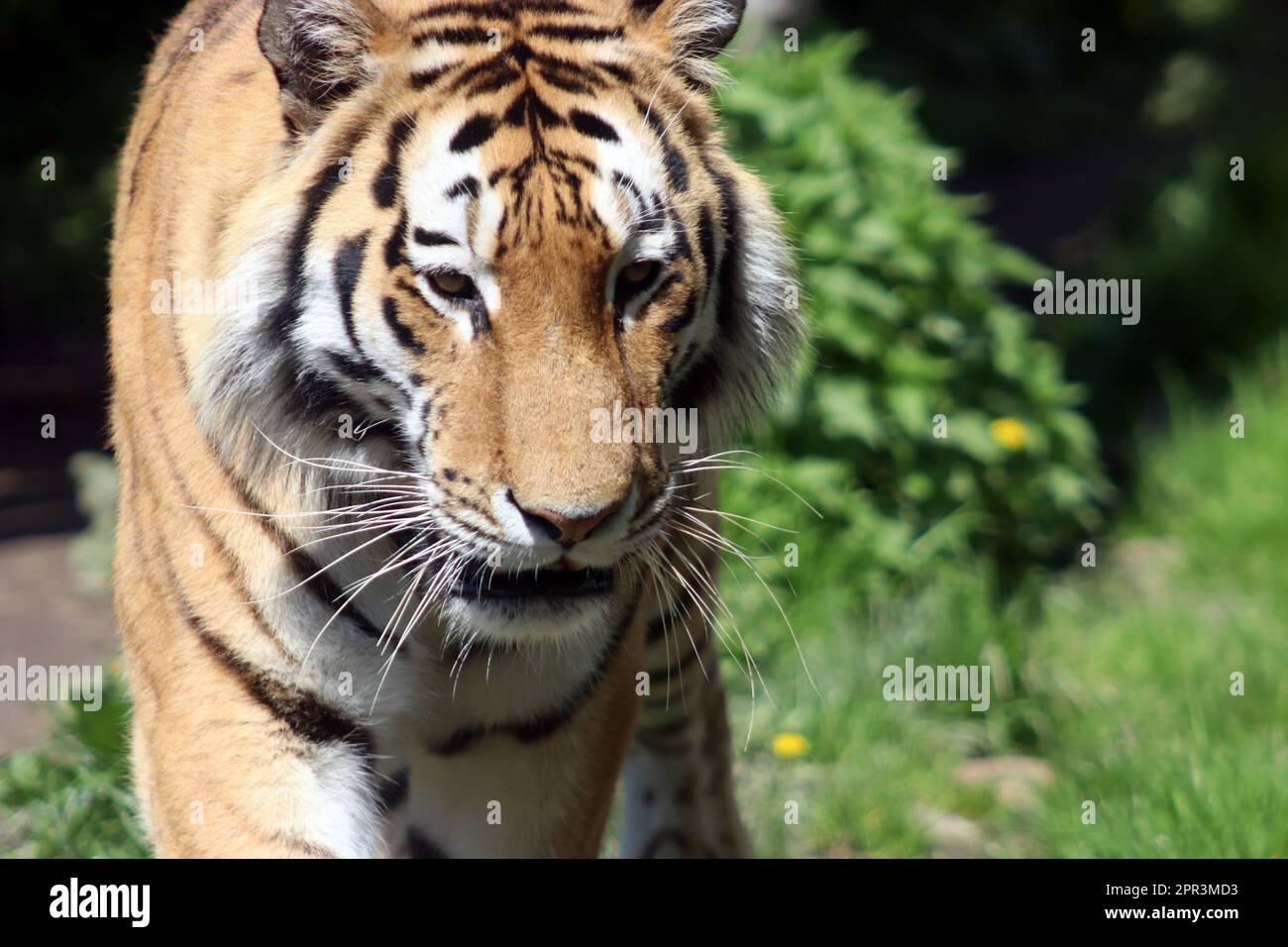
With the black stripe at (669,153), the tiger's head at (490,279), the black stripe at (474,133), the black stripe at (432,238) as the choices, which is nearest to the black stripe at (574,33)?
the tiger's head at (490,279)

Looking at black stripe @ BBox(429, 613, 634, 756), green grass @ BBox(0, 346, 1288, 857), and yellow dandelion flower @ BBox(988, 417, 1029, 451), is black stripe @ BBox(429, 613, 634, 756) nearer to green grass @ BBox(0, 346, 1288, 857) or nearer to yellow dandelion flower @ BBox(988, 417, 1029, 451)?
green grass @ BBox(0, 346, 1288, 857)

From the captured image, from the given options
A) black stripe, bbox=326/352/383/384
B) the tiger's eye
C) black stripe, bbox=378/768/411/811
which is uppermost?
the tiger's eye

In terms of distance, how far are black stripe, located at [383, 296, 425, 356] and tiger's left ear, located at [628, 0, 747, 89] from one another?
68 centimetres

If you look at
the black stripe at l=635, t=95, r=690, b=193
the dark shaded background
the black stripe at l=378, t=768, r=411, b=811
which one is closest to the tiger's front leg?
the black stripe at l=378, t=768, r=411, b=811

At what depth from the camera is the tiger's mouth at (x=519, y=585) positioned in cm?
238

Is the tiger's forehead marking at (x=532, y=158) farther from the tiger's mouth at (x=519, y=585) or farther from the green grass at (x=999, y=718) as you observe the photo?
the green grass at (x=999, y=718)

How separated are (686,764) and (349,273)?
159 cm

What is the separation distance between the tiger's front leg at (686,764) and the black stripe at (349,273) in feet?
4.28

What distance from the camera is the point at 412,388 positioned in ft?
7.66

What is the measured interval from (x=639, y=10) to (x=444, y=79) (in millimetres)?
416

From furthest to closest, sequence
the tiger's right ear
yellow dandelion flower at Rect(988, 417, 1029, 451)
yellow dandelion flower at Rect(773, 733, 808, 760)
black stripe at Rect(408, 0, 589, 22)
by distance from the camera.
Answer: yellow dandelion flower at Rect(988, 417, 1029, 451)
yellow dandelion flower at Rect(773, 733, 808, 760)
black stripe at Rect(408, 0, 589, 22)
the tiger's right ear

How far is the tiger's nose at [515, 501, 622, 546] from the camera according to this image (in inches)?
85.7

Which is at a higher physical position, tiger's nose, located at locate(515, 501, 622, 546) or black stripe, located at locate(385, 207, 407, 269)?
black stripe, located at locate(385, 207, 407, 269)
